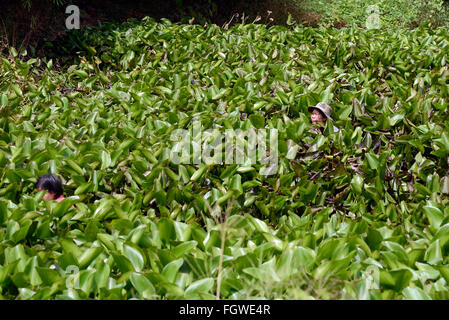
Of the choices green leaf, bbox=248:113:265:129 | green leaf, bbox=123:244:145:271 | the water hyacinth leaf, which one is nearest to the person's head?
green leaf, bbox=248:113:265:129

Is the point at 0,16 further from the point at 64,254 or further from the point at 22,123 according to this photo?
the point at 64,254

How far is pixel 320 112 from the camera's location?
4.38 metres

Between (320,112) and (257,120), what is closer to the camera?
(257,120)

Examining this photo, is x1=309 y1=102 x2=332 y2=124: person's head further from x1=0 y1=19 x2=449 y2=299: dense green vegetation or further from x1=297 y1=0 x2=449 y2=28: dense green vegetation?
x1=297 y1=0 x2=449 y2=28: dense green vegetation

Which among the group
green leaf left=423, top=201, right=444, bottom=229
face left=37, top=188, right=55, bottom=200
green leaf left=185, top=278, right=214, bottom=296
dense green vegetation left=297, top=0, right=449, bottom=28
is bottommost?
green leaf left=185, top=278, right=214, bottom=296

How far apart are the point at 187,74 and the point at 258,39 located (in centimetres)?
157

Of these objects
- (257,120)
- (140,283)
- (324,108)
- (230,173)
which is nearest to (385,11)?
(324,108)

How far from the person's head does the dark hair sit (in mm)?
1970

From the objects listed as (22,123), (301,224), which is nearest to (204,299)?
(301,224)

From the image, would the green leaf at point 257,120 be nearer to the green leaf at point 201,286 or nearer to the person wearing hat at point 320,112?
the person wearing hat at point 320,112

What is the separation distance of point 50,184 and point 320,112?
6.81 feet

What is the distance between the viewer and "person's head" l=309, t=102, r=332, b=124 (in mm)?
4357

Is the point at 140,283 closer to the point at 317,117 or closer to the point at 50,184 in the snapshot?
the point at 50,184
